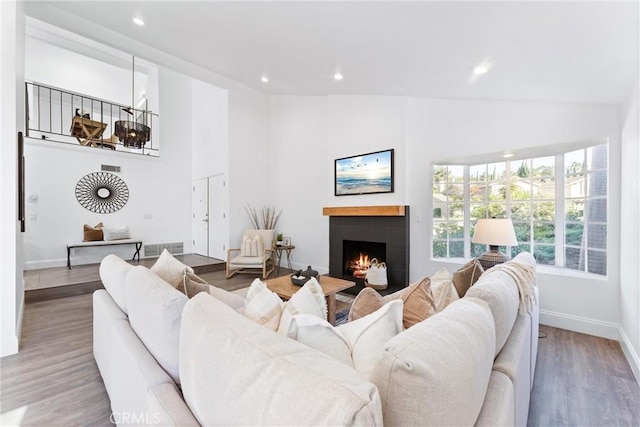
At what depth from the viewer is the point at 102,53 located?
587 centimetres

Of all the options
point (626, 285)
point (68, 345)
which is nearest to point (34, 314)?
point (68, 345)

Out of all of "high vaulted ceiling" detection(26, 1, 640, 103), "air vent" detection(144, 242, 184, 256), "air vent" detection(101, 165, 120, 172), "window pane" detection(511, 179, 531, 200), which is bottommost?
"air vent" detection(144, 242, 184, 256)

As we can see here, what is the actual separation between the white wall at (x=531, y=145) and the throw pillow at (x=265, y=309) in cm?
320

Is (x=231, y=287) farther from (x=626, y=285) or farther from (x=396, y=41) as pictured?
(x=626, y=285)

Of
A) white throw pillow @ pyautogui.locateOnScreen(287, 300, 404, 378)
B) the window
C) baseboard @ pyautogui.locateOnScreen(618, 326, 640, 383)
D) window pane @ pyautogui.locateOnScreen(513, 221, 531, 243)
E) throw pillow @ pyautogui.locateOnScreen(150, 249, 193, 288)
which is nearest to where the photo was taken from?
white throw pillow @ pyautogui.locateOnScreen(287, 300, 404, 378)

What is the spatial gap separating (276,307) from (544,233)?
358 centimetres

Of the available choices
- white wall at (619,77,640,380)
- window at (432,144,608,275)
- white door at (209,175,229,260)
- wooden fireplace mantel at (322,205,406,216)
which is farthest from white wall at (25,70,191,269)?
white wall at (619,77,640,380)

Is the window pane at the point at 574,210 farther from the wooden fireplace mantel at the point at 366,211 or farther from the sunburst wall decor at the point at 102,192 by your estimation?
the sunburst wall decor at the point at 102,192

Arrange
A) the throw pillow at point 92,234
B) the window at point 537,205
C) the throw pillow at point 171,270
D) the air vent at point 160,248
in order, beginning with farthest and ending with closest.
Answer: the air vent at point 160,248
the throw pillow at point 92,234
the window at point 537,205
the throw pillow at point 171,270

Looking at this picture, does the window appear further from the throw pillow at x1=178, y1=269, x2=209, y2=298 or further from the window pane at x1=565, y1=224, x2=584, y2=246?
the throw pillow at x1=178, y1=269, x2=209, y2=298

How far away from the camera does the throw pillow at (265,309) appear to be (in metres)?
1.10

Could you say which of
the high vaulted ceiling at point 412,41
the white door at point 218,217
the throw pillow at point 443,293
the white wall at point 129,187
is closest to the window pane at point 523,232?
the high vaulted ceiling at point 412,41

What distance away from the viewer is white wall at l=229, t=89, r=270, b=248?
5.62 meters

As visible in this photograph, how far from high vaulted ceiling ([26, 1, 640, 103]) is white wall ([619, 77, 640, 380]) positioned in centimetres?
31
